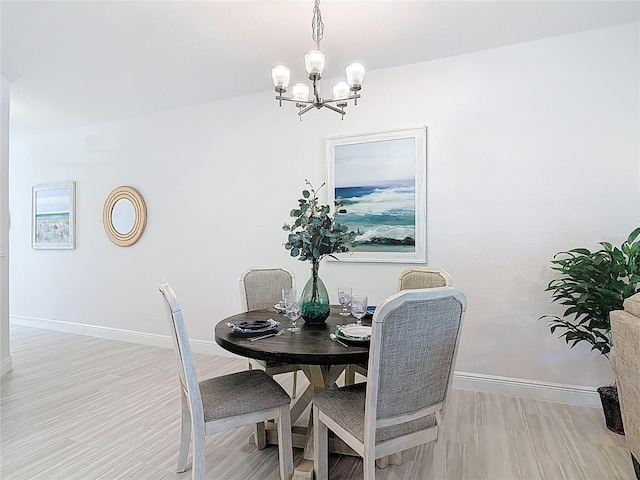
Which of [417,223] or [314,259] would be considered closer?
[314,259]

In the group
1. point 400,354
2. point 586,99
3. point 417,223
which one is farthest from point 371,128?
point 400,354

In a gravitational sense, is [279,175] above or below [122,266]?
above

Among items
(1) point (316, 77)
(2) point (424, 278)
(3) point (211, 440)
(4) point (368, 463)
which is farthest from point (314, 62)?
(3) point (211, 440)

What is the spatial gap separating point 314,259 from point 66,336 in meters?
4.38

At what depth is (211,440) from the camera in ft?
7.63

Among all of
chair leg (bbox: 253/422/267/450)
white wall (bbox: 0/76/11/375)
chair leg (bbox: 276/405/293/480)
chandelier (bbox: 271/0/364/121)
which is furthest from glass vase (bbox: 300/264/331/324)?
white wall (bbox: 0/76/11/375)

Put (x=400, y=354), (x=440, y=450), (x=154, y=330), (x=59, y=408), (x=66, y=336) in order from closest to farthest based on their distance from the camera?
(x=400, y=354) < (x=440, y=450) < (x=59, y=408) < (x=154, y=330) < (x=66, y=336)

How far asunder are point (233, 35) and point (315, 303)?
2.02m

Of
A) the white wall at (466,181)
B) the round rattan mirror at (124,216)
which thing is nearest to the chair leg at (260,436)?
the white wall at (466,181)

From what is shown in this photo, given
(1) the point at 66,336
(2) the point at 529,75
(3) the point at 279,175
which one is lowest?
(1) the point at 66,336

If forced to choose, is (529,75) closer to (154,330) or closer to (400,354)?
(400,354)

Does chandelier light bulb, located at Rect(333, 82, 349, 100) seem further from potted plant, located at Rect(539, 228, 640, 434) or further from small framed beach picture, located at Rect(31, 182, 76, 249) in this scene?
small framed beach picture, located at Rect(31, 182, 76, 249)

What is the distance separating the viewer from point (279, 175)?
384 centimetres

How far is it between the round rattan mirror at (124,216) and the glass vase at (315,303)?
10.2 feet
